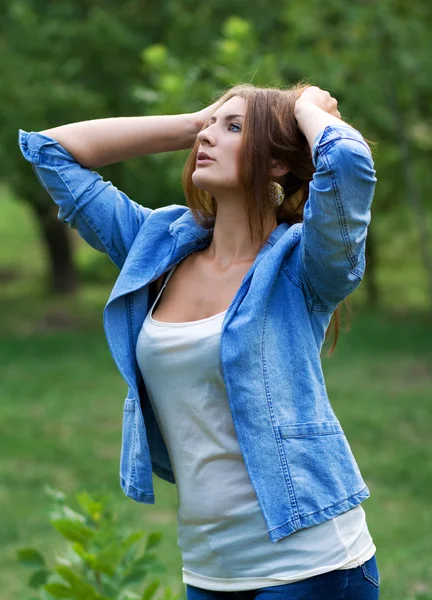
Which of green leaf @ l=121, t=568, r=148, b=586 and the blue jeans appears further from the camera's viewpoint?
green leaf @ l=121, t=568, r=148, b=586

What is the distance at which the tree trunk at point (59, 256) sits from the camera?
1595 centimetres

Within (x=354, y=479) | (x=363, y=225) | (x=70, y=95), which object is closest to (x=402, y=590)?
(x=354, y=479)

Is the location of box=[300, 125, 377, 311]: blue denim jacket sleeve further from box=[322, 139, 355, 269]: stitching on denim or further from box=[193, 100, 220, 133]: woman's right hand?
box=[193, 100, 220, 133]: woman's right hand

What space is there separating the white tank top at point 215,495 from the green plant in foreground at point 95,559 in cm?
50

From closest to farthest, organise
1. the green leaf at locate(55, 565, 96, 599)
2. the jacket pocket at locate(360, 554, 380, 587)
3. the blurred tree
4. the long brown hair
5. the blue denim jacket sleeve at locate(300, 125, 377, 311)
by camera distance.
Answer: the blue denim jacket sleeve at locate(300, 125, 377, 311), the jacket pocket at locate(360, 554, 380, 587), the long brown hair, the green leaf at locate(55, 565, 96, 599), the blurred tree

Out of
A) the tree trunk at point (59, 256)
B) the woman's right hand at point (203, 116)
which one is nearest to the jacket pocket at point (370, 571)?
→ the woman's right hand at point (203, 116)

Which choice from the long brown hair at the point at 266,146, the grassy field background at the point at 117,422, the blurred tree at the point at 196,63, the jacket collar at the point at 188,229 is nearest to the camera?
the long brown hair at the point at 266,146

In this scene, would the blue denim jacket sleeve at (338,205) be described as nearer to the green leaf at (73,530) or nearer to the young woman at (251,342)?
the young woman at (251,342)

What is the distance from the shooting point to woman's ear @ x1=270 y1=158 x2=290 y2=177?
2.42 m

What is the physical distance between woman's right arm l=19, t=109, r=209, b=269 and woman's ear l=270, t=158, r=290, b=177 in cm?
26

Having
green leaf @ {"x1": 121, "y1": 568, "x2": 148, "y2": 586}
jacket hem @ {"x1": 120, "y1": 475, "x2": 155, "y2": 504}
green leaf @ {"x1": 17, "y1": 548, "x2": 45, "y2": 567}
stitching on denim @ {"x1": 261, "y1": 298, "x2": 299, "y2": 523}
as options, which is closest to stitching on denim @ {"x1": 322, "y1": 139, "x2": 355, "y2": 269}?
stitching on denim @ {"x1": 261, "y1": 298, "x2": 299, "y2": 523}

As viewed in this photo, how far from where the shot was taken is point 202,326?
2.30 m

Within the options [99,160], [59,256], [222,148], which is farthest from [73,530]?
[59,256]

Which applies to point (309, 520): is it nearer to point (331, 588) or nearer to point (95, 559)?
point (331, 588)
